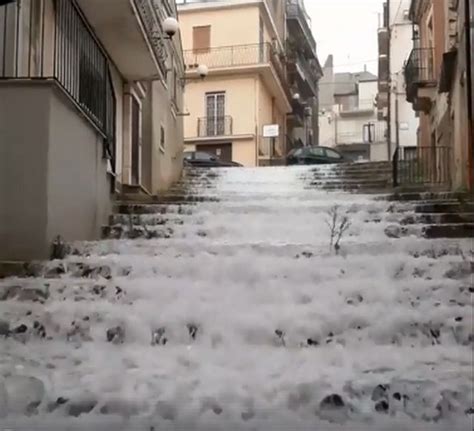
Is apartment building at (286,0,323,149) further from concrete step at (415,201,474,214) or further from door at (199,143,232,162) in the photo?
concrete step at (415,201,474,214)

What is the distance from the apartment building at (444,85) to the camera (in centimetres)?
1054

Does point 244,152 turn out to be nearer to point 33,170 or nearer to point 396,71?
point 396,71

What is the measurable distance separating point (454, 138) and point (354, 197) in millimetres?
3244

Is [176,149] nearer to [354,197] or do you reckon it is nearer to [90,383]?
[354,197]

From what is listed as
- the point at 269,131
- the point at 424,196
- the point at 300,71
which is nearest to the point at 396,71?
the point at 269,131

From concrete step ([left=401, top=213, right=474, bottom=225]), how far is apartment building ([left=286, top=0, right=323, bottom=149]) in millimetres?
28264

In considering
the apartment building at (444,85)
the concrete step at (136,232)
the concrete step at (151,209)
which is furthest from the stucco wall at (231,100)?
the concrete step at (136,232)

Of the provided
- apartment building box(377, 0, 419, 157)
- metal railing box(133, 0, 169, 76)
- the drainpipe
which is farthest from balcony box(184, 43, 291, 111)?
the drainpipe

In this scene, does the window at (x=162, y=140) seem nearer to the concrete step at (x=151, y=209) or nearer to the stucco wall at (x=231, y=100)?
the concrete step at (x=151, y=209)

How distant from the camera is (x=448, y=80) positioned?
1291 cm

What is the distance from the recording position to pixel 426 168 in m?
14.8

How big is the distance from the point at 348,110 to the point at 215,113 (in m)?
24.3

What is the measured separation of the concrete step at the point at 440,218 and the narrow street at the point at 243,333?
0.23 meters

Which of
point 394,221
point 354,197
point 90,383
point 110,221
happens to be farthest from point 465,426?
point 354,197
